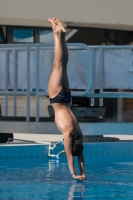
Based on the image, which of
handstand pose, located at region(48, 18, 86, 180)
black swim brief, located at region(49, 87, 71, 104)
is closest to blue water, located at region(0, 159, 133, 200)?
handstand pose, located at region(48, 18, 86, 180)

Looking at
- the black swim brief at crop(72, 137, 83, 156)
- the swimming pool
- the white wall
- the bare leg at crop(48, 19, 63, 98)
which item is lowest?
the swimming pool

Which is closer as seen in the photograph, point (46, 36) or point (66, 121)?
point (66, 121)

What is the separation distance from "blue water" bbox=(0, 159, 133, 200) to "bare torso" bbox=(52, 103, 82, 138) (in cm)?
55

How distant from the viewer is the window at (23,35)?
52.1 ft

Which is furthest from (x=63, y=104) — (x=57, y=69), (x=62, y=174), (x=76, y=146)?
(x=62, y=174)

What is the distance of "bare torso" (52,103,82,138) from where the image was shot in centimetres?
636

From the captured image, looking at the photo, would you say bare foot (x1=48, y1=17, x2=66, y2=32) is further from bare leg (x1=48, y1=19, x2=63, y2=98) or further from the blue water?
the blue water

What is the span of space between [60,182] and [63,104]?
850 mm

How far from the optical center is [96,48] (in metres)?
8.79

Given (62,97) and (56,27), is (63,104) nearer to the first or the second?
(62,97)

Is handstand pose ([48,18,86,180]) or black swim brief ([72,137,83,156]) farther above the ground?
handstand pose ([48,18,86,180])

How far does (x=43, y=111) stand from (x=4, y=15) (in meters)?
2.70

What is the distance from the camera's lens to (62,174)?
705 cm

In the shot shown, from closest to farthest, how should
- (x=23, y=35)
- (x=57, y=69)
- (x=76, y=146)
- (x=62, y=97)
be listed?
(x=76, y=146)
(x=62, y=97)
(x=57, y=69)
(x=23, y=35)
